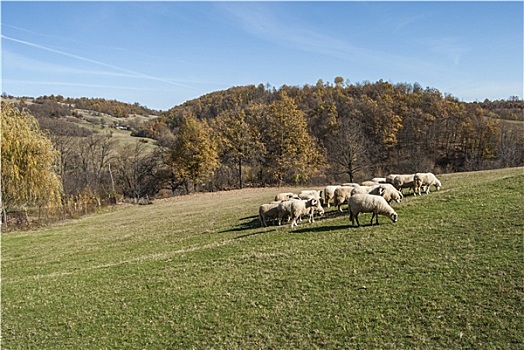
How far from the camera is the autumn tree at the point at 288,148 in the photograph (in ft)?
222

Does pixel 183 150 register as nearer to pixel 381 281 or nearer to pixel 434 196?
pixel 434 196

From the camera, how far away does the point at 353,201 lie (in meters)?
17.7

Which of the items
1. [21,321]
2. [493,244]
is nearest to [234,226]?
[21,321]

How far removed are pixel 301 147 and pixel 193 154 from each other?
66.1 feet

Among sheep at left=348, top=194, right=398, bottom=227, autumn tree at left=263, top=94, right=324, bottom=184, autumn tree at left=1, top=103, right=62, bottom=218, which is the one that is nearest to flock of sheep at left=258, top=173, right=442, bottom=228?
sheep at left=348, top=194, right=398, bottom=227

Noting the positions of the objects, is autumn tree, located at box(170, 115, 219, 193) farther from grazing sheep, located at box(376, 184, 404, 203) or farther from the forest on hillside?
grazing sheep, located at box(376, 184, 404, 203)

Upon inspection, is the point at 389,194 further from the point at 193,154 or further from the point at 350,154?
the point at 193,154

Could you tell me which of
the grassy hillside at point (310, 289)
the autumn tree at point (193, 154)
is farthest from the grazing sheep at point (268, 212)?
the autumn tree at point (193, 154)

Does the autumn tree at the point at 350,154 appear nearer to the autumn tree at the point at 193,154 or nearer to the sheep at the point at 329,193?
the autumn tree at the point at 193,154

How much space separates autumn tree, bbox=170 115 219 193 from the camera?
64.6 metres

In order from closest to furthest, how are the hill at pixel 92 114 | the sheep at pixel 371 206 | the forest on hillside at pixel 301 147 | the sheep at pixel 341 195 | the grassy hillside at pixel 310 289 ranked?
the grassy hillside at pixel 310 289 → the sheep at pixel 371 206 → the sheep at pixel 341 195 → the forest on hillside at pixel 301 147 → the hill at pixel 92 114

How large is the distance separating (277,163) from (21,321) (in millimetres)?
57713

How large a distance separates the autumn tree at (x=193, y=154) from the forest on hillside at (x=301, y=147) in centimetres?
17

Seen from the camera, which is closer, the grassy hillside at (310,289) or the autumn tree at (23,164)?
the grassy hillside at (310,289)
